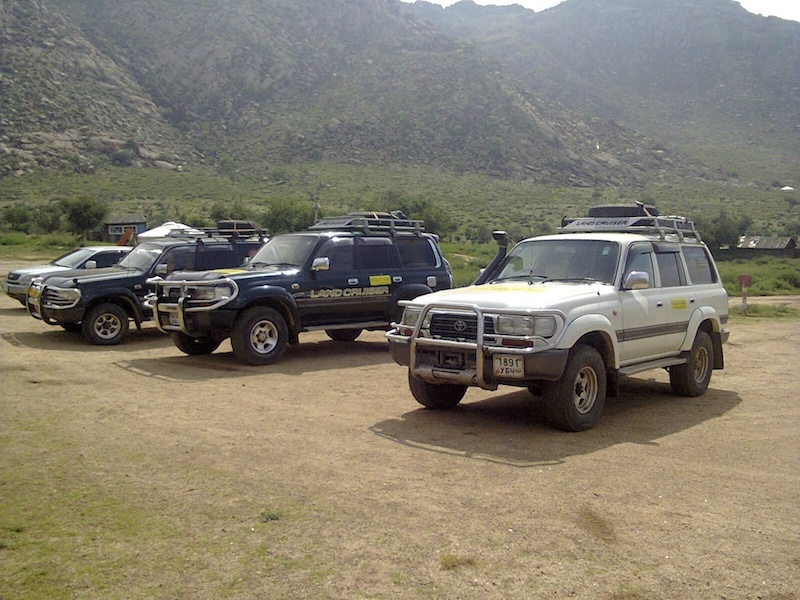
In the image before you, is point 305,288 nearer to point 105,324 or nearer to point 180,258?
point 180,258

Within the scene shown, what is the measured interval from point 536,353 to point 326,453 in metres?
1.98

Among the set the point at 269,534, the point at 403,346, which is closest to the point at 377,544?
the point at 269,534

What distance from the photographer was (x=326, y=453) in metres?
7.13

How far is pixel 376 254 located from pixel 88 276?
4.69m

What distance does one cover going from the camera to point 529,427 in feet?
27.1

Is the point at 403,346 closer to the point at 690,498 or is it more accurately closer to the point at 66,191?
the point at 690,498

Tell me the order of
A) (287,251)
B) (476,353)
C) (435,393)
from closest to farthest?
(476,353)
(435,393)
(287,251)

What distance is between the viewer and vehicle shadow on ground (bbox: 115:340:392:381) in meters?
11.3

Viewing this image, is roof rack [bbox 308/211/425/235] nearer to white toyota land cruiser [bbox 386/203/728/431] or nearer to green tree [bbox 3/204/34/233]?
white toyota land cruiser [bbox 386/203/728/431]

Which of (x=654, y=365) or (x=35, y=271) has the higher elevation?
(x=35, y=271)

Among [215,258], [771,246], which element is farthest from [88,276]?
[771,246]

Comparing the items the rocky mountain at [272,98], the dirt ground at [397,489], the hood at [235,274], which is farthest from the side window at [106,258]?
the rocky mountain at [272,98]

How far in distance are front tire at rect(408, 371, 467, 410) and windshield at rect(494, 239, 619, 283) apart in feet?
4.34

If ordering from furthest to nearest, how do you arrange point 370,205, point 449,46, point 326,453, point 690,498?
point 449,46, point 370,205, point 326,453, point 690,498
